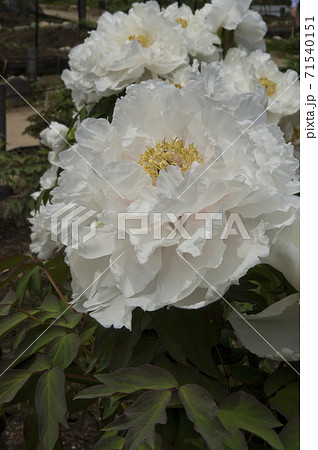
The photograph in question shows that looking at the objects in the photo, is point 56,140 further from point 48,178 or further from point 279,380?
point 279,380

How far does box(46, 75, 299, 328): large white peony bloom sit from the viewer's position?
60cm

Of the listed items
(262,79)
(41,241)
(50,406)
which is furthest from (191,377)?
(41,241)

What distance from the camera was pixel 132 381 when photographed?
62 cm

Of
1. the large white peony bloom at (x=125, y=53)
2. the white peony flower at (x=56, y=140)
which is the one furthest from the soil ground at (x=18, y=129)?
the large white peony bloom at (x=125, y=53)

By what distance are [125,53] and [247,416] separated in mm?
854

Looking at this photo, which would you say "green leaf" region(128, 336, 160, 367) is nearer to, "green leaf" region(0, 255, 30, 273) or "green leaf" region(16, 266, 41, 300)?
"green leaf" region(0, 255, 30, 273)

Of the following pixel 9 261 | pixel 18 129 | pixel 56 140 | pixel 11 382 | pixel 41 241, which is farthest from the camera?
pixel 18 129

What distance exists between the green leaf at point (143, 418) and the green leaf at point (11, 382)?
139 mm

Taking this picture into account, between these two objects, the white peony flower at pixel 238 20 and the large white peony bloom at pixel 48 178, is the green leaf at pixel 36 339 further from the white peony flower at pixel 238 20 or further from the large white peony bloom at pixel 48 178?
the white peony flower at pixel 238 20

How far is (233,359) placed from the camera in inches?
28.9

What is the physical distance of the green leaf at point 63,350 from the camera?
2.34ft

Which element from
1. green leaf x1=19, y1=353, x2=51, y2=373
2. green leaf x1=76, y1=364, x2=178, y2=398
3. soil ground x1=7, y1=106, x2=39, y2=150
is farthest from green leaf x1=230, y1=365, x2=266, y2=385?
soil ground x1=7, y1=106, x2=39, y2=150

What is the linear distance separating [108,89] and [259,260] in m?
0.78

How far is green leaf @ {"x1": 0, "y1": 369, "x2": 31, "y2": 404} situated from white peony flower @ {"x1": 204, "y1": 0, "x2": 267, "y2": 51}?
0.94 meters
